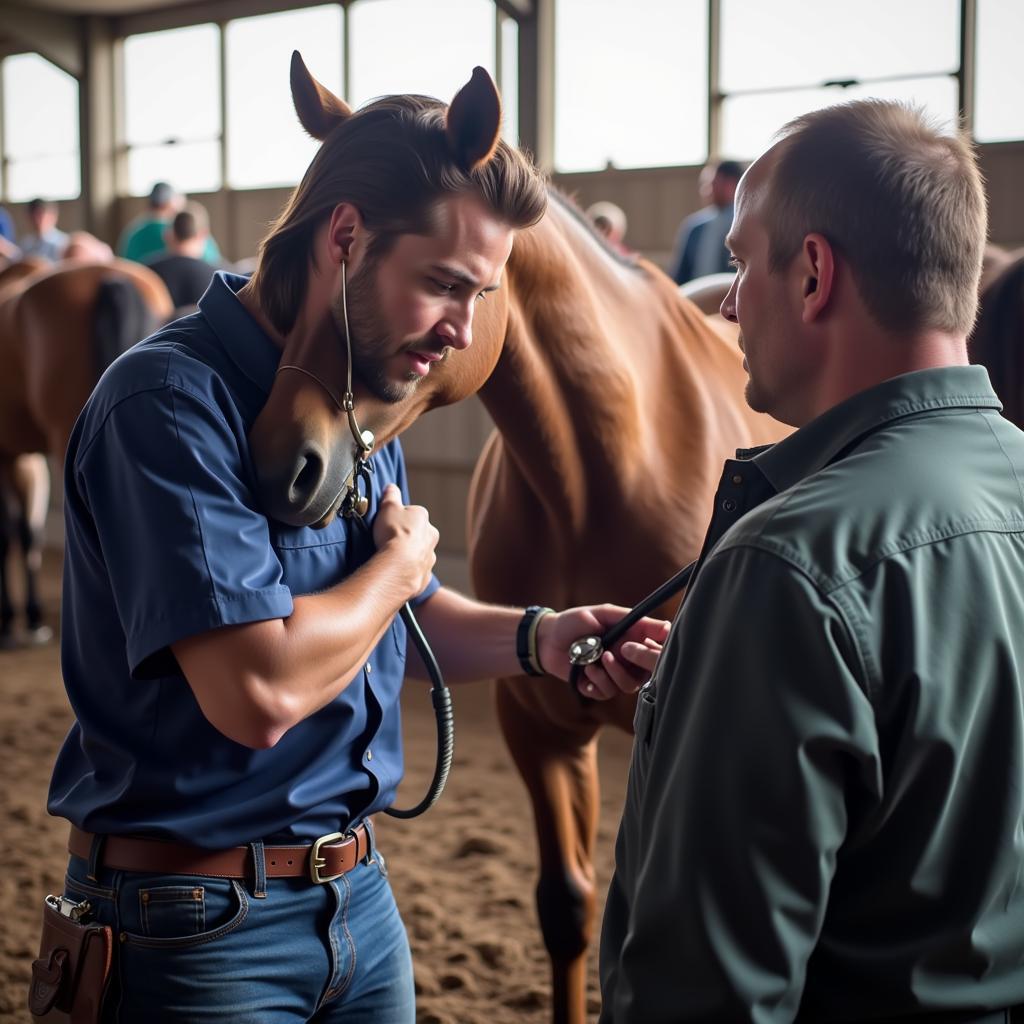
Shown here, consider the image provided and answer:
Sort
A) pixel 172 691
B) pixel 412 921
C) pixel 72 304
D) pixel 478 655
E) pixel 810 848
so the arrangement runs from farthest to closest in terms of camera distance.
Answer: pixel 72 304 → pixel 412 921 → pixel 478 655 → pixel 172 691 → pixel 810 848

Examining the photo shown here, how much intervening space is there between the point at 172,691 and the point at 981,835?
2.34ft

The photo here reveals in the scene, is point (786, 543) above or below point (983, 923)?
above

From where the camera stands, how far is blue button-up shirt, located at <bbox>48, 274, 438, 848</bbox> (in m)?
0.99

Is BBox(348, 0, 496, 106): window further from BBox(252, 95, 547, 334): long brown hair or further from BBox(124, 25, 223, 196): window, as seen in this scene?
BBox(252, 95, 547, 334): long brown hair

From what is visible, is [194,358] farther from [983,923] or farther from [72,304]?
[72,304]

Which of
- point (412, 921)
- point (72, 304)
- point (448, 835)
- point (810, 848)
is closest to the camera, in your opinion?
point (810, 848)

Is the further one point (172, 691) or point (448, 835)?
point (448, 835)

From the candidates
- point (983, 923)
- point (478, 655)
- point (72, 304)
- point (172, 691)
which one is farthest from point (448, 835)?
point (72, 304)

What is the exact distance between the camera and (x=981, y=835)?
713 millimetres

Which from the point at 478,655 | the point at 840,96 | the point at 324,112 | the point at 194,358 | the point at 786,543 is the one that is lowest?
the point at 478,655

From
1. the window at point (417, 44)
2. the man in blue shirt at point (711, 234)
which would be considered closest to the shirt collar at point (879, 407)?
the man in blue shirt at point (711, 234)

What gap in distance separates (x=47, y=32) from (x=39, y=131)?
1.27 meters

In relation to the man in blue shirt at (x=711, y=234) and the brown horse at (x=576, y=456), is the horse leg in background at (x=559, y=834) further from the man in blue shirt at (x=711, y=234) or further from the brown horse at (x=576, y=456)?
the man in blue shirt at (x=711, y=234)

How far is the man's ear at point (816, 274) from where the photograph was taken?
77 cm
